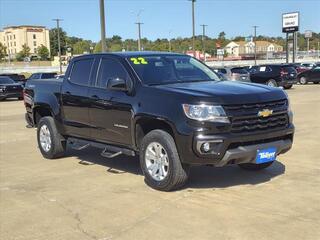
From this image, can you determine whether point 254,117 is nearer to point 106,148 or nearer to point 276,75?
point 106,148

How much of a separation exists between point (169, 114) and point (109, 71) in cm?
182

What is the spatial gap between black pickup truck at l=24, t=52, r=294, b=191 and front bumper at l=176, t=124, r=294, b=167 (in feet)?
0.04

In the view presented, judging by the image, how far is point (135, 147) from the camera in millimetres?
7551

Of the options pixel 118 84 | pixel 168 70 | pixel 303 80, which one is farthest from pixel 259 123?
pixel 303 80

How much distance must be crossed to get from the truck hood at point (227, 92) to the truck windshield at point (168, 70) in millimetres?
334

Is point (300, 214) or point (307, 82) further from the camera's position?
point (307, 82)

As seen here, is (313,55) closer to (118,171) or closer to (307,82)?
(307,82)

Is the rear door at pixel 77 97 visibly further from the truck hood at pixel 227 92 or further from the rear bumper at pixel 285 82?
the rear bumper at pixel 285 82

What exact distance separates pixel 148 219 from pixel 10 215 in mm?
1704

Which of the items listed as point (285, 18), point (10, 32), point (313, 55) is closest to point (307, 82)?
point (285, 18)

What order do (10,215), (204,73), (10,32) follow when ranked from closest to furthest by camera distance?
(10,215)
(204,73)
(10,32)

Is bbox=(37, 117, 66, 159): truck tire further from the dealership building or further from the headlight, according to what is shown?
the dealership building

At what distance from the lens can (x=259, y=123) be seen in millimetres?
6727

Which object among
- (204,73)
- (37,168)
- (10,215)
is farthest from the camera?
(37,168)
